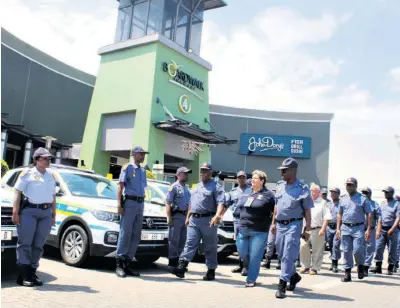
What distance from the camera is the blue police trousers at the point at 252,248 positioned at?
6.64 meters

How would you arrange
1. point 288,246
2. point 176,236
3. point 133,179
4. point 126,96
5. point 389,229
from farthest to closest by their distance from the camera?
point 126,96 < point 389,229 < point 176,236 < point 133,179 < point 288,246

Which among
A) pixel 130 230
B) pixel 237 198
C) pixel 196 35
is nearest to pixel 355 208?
pixel 237 198

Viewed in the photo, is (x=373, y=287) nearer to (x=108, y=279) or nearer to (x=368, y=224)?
(x=368, y=224)

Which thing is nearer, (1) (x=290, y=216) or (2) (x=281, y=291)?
(2) (x=281, y=291)

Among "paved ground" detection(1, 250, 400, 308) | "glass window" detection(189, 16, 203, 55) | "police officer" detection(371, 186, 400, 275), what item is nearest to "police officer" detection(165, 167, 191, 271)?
"paved ground" detection(1, 250, 400, 308)

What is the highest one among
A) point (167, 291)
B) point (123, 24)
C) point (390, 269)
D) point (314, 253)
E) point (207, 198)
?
point (123, 24)

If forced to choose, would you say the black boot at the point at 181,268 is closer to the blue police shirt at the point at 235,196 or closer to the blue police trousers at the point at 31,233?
the blue police shirt at the point at 235,196

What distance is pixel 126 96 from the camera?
78.4 ft

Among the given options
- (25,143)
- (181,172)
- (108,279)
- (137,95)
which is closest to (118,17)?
(137,95)

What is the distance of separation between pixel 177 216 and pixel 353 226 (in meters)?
3.36

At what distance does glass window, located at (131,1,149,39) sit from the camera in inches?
968

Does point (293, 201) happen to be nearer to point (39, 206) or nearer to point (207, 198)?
point (207, 198)

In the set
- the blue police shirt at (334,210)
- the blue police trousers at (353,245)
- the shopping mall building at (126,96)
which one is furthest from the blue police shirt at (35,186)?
the shopping mall building at (126,96)

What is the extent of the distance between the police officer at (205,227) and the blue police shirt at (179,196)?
35 centimetres
